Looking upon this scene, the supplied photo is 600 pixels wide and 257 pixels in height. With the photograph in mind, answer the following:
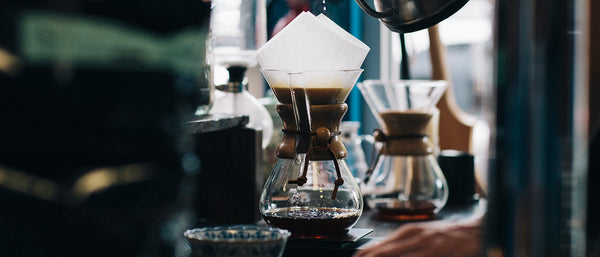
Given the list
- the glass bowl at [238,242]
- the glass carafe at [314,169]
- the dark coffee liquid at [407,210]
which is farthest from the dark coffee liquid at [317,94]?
the dark coffee liquid at [407,210]

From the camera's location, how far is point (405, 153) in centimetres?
129

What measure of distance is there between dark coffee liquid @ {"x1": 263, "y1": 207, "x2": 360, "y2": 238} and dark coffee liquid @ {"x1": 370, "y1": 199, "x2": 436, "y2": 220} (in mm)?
321

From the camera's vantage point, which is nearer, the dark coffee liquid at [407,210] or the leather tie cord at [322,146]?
the leather tie cord at [322,146]

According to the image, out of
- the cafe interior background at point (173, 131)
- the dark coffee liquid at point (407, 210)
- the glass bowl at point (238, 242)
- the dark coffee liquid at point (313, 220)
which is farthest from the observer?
the dark coffee liquid at point (407, 210)

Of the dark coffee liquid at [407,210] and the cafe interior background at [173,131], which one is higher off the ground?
the cafe interior background at [173,131]

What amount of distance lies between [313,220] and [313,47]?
0.80 feet

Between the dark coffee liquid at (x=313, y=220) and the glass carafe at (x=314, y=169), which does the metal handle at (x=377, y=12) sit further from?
the dark coffee liquid at (x=313, y=220)

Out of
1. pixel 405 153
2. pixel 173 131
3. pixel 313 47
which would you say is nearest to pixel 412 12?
pixel 313 47

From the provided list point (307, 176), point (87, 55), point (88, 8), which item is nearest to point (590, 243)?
point (307, 176)

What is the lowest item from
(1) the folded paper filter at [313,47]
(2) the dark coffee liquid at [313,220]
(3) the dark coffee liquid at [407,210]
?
(3) the dark coffee liquid at [407,210]

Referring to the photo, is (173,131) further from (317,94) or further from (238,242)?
(238,242)

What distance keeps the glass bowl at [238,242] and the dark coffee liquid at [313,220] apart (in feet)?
0.70

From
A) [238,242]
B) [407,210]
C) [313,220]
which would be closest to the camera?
[238,242]

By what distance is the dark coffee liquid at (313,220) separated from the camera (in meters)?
0.91
